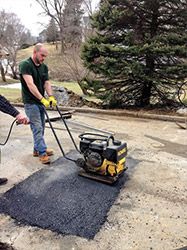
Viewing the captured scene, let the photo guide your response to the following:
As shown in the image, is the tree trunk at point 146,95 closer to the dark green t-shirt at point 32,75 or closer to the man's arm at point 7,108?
the dark green t-shirt at point 32,75

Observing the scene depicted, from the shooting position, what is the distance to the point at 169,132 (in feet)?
17.0

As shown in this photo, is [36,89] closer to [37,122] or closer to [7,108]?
[37,122]

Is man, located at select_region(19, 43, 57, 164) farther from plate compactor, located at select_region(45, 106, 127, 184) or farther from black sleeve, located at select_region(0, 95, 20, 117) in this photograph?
plate compactor, located at select_region(45, 106, 127, 184)

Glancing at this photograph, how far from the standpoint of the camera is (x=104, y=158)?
2.75m

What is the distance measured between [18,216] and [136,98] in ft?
20.0

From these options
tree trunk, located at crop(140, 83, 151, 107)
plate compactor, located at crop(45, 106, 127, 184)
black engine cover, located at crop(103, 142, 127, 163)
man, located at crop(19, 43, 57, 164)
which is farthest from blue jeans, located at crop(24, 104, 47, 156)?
tree trunk, located at crop(140, 83, 151, 107)

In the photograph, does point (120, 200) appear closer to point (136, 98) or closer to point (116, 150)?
point (116, 150)

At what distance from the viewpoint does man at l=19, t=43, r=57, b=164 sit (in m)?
3.12

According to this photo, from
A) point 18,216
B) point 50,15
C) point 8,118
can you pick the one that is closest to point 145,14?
point 8,118

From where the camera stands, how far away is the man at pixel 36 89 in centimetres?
312

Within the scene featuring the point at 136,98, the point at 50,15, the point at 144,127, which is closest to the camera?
the point at 144,127

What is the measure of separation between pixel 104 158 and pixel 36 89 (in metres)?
1.36

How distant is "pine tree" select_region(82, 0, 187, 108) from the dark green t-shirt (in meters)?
3.52

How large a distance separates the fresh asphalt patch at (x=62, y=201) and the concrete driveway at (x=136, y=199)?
73 millimetres
